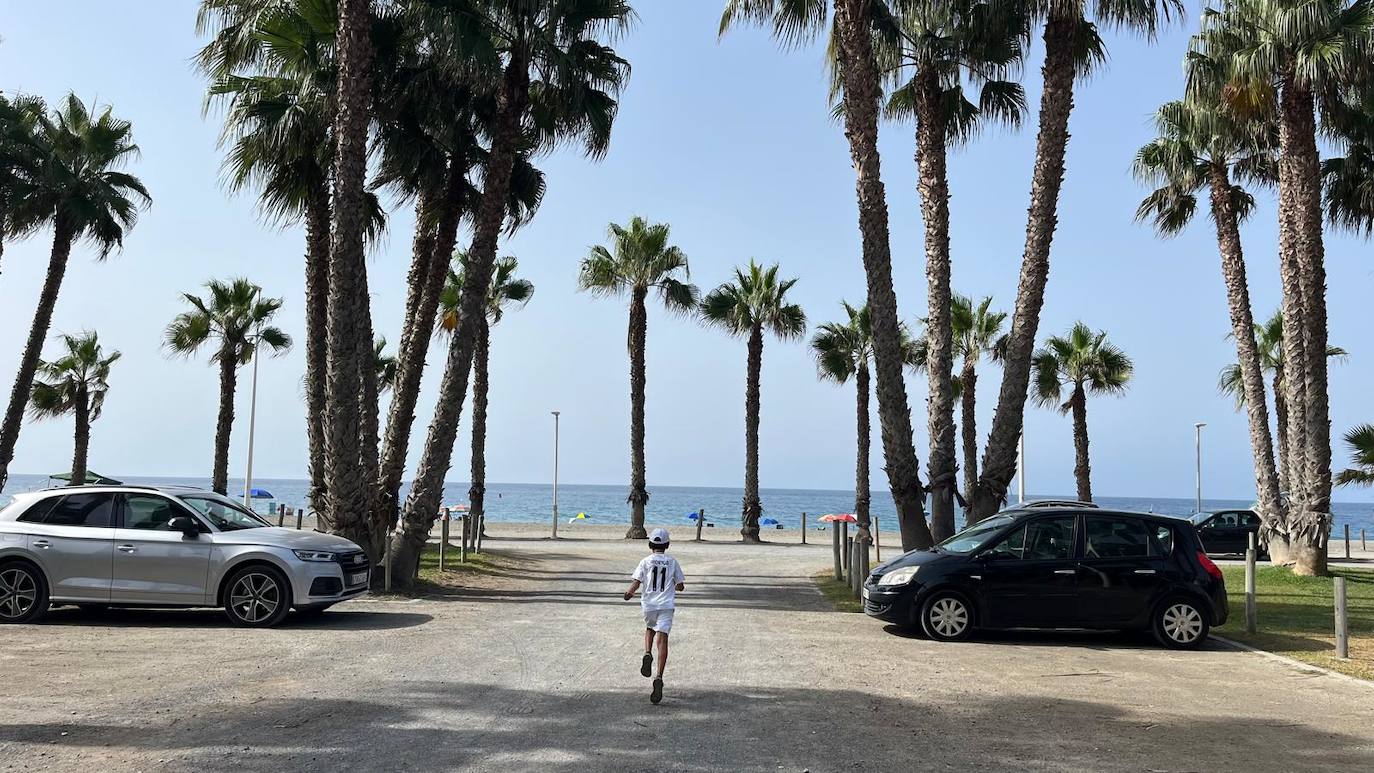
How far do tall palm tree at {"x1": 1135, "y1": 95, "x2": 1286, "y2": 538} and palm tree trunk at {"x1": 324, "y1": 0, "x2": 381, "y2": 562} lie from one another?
59.2 ft

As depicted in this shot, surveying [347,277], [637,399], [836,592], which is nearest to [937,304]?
[836,592]

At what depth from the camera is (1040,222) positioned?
17078 millimetres

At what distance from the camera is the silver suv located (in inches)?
498

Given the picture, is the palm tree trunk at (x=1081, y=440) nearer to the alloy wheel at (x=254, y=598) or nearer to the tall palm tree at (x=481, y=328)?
the tall palm tree at (x=481, y=328)

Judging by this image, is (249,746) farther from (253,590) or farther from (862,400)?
(862,400)

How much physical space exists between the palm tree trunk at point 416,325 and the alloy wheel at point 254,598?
16.7 ft

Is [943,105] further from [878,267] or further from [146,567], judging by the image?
[146,567]

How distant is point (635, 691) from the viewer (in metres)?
9.04

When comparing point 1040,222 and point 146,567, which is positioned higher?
point 1040,222

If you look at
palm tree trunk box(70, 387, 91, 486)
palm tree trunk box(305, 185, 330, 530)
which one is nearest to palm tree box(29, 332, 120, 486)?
palm tree trunk box(70, 387, 91, 486)

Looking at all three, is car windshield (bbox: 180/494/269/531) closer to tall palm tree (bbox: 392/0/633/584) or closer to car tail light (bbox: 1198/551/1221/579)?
tall palm tree (bbox: 392/0/633/584)

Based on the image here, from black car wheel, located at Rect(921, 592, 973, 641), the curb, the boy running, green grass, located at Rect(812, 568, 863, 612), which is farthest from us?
green grass, located at Rect(812, 568, 863, 612)

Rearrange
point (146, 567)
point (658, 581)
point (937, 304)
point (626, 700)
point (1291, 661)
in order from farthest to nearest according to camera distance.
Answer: point (937, 304), point (146, 567), point (1291, 661), point (658, 581), point (626, 700)

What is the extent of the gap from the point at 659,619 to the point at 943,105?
44.4 feet
